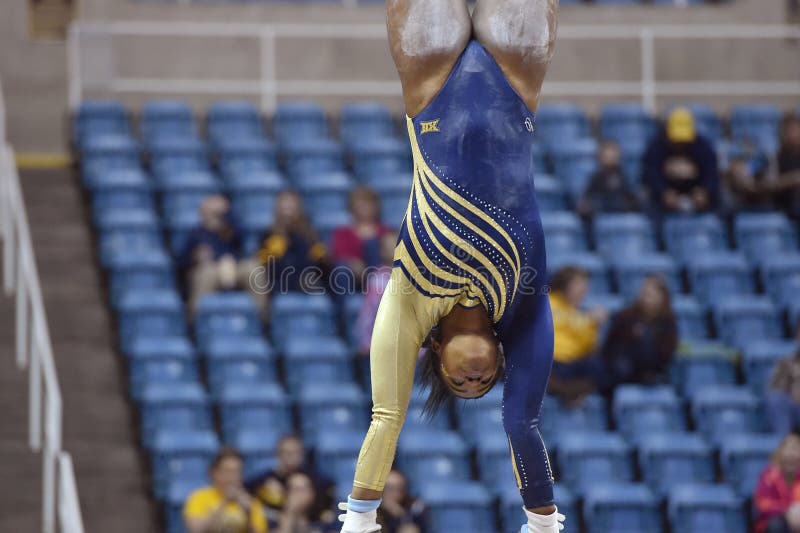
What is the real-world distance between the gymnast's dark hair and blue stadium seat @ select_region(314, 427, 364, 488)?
3419 mm

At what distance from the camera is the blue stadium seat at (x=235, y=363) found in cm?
963

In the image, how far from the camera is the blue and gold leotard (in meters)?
5.29

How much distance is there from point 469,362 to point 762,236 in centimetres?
704

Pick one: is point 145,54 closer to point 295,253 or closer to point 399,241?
point 295,253

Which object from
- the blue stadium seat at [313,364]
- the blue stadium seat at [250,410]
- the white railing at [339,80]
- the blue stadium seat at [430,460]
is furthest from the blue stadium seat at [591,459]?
the white railing at [339,80]

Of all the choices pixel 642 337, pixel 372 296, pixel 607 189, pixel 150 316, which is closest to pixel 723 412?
pixel 642 337

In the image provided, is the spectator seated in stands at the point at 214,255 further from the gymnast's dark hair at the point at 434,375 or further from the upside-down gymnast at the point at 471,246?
the upside-down gymnast at the point at 471,246

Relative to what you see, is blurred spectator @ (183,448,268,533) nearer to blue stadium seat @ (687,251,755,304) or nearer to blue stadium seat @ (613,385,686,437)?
blue stadium seat @ (613,385,686,437)

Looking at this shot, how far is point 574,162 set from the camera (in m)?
12.3

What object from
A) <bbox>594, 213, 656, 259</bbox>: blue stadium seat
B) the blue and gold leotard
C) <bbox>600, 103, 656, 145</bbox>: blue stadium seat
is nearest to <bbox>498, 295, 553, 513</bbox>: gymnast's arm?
the blue and gold leotard

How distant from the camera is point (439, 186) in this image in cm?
532

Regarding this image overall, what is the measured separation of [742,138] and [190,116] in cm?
489

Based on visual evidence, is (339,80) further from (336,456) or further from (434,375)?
(434,375)

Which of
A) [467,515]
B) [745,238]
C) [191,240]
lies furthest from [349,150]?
[467,515]
